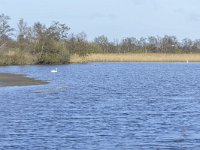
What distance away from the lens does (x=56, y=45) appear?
84.8 m

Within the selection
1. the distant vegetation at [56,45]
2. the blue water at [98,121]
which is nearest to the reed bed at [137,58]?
the distant vegetation at [56,45]

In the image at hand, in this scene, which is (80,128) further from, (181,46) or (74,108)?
(181,46)

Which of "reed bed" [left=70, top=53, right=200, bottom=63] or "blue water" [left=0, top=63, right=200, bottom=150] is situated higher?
"reed bed" [left=70, top=53, right=200, bottom=63]

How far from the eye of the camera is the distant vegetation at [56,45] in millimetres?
83738

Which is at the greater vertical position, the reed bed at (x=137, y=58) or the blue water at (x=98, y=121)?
the reed bed at (x=137, y=58)

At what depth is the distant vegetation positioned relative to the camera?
3297 inches

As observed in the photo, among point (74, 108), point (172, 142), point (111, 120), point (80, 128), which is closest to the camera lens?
point (172, 142)

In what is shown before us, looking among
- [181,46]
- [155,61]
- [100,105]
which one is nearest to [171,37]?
[181,46]

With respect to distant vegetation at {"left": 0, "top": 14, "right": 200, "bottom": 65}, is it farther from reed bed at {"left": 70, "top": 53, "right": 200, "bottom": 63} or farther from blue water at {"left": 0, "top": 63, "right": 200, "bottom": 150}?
blue water at {"left": 0, "top": 63, "right": 200, "bottom": 150}

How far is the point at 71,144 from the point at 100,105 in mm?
10626

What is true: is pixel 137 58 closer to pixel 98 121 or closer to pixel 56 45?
pixel 56 45

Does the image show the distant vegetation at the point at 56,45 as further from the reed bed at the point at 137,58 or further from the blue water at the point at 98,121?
the blue water at the point at 98,121

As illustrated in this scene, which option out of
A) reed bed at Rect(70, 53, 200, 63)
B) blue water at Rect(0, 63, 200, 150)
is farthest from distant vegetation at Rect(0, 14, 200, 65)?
blue water at Rect(0, 63, 200, 150)

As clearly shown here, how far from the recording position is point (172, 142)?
611 inches
